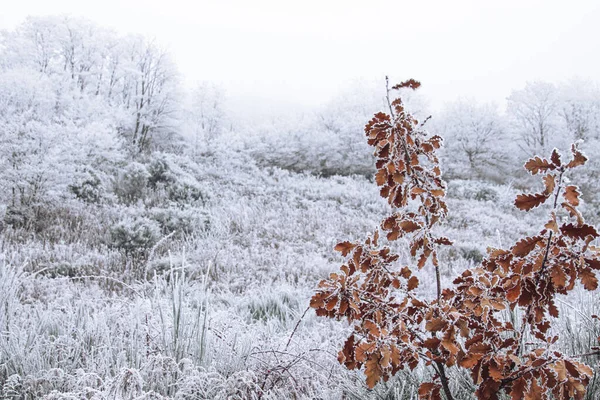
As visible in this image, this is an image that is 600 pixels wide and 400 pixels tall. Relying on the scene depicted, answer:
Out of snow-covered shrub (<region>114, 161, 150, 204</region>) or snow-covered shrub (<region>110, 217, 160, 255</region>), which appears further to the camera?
snow-covered shrub (<region>114, 161, 150, 204</region>)

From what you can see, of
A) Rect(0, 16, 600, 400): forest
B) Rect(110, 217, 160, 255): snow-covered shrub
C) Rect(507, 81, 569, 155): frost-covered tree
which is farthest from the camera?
Rect(507, 81, 569, 155): frost-covered tree

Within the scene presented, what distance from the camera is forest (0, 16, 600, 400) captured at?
2352 mm

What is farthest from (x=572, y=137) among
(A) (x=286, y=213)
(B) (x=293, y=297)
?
(B) (x=293, y=297)

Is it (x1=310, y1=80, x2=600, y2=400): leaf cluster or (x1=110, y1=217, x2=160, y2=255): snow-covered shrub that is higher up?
(x1=310, y1=80, x2=600, y2=400): leaf cluster

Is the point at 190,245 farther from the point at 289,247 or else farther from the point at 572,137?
the point at 572,137

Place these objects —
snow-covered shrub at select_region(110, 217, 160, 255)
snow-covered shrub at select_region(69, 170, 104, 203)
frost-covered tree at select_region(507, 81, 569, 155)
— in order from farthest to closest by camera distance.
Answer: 1. frost-covered tree at select_region(507, 81, 569, 155)
2. snow-covered shrub at select_region(69, 170, 104, 203)
3. snow-covered shrub at select_region(110, 217, 160, 255)

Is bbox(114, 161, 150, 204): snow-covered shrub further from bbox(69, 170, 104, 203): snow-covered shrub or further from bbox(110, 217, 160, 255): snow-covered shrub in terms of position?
bbox(110, 217, 160, 255): snow-covered shrub

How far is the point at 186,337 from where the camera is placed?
2547mm

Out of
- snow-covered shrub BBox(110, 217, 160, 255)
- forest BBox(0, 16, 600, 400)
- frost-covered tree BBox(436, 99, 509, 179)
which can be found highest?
frost-covered tree BBox(436, 99, 509, 179)

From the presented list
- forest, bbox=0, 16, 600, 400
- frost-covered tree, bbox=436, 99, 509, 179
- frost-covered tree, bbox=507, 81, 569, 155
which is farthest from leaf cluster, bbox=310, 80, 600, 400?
frost-covered tree, bbox=507, 81, 569, 155

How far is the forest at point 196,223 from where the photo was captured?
2.35 meters

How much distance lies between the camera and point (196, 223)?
906 centimetres

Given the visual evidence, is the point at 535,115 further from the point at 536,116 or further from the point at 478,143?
the point at 478,143

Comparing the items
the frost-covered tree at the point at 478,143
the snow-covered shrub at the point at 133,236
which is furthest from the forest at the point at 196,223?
the frost-covered tree at the point at 478,143
